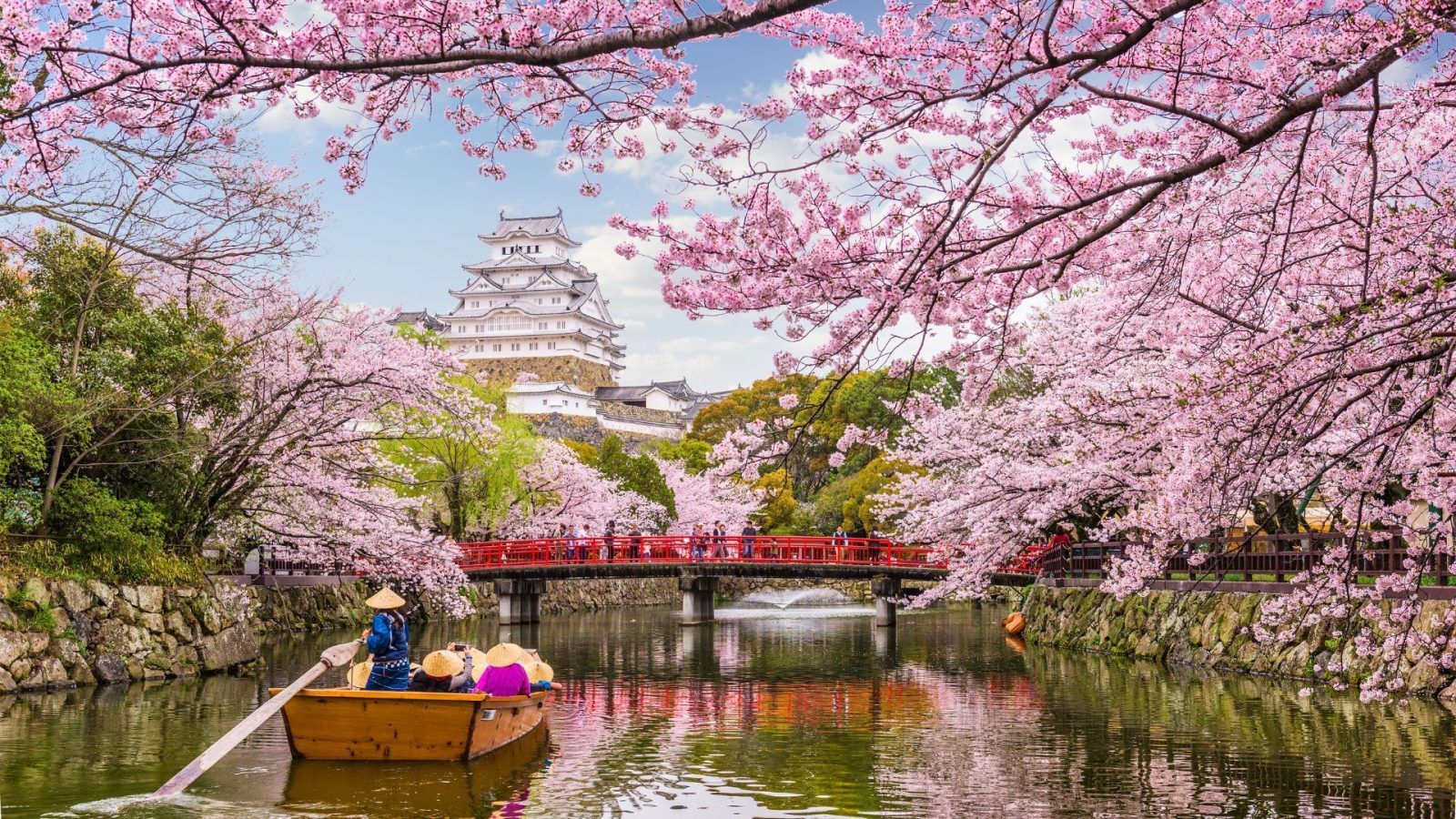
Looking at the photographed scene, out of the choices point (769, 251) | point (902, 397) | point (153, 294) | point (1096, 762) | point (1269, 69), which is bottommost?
point (1096, 762)

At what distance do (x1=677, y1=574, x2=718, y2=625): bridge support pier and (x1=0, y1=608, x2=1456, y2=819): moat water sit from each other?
45.6ft

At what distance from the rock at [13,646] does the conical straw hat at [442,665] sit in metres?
6.84

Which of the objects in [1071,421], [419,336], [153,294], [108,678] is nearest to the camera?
[108,678]

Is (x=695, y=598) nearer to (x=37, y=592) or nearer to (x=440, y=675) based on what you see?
(x=37, y=592)

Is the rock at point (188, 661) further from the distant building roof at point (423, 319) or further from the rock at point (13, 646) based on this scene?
the distant building roof at point (423, 319)

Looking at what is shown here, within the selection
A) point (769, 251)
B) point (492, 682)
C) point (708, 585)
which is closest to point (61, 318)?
point (492, 682)

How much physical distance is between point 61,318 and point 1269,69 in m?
16.8

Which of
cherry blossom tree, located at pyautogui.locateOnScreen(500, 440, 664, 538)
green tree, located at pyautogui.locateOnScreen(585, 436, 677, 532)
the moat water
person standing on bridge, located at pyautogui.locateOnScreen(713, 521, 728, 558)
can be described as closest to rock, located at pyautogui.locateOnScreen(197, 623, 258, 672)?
the moat water

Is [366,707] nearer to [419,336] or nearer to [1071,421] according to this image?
[1071,421]

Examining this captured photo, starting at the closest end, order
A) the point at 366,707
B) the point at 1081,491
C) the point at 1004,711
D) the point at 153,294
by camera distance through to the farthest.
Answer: the point at 366,707, the point at 1004,711, the point at 153,294, the point at 1081,491

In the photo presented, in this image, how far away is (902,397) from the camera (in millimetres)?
7402

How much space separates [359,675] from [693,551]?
20.6m

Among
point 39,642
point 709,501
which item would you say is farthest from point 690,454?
point 39,642

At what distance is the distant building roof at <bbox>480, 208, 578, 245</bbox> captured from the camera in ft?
279
